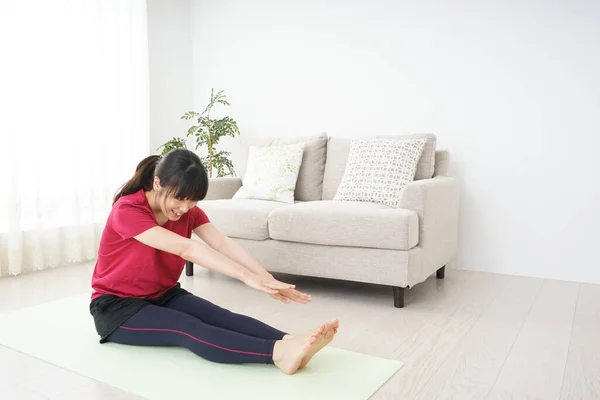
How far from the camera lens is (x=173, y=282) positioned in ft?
7.09

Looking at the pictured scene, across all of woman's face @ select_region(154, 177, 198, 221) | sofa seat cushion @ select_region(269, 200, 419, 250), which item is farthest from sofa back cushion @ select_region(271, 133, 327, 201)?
woman's face @ select_region(154, 177, 198, 221)

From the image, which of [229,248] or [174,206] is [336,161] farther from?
[174,206]

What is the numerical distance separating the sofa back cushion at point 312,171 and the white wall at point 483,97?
0.47 m

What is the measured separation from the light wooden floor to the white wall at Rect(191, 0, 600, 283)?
0.33m

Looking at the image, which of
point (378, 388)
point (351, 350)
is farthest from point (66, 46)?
point (378, 388)

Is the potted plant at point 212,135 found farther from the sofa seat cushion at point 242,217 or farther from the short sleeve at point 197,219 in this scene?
the short sleeve at point 197,219

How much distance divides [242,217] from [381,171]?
0.84 m

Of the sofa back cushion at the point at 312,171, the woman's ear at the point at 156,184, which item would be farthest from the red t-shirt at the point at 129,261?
the sofa back cushion at the point at 312,171

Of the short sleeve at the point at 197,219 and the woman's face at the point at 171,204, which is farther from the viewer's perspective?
the short sleeve at the point at 197,219

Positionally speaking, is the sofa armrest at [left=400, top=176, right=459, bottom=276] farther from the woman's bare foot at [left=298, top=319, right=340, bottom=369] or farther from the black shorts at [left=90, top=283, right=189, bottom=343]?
the black shorts at [left=90, top=283, right=189, bottom=343]

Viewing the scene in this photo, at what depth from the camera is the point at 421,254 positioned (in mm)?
2723

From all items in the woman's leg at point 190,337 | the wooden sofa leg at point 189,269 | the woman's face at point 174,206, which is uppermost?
the woman's face at point 174,206

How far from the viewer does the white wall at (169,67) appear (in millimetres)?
4469

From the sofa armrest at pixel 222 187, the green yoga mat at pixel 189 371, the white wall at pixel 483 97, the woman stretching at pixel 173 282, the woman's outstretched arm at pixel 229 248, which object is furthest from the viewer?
the sofa armrest at pixel 222 187
